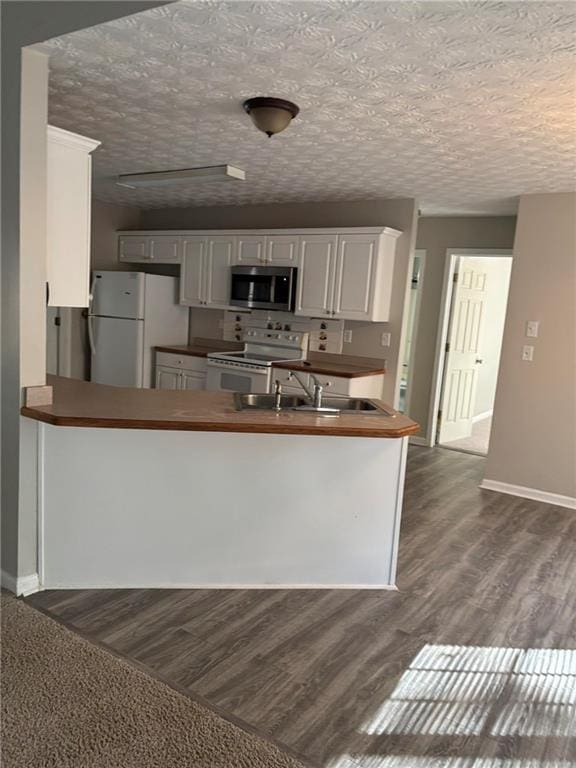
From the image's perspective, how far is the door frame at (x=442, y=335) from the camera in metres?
5.78

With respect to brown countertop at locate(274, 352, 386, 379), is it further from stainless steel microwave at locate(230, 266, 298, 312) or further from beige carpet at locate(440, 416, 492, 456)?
beige carpet at locate(440, 416, 492, 456)

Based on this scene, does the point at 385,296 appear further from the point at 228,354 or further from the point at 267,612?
the point at 267,612

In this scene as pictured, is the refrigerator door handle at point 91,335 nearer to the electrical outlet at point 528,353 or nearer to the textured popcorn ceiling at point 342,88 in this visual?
the textured popcorn ceiling at point 342,88

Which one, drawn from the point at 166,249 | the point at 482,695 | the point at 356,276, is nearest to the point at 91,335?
the point at 166,249

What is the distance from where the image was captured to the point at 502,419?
4.62 metres

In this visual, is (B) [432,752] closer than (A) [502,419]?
Yes

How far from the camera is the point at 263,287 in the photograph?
5277mm

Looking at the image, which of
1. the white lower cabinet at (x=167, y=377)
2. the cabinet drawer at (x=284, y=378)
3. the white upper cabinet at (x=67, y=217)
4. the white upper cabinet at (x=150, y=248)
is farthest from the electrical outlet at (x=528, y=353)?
the white upper cabinet at (x=150, y=248)

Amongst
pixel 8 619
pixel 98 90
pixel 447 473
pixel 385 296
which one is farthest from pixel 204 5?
pixel 447 473

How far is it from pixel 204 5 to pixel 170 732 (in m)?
2.39

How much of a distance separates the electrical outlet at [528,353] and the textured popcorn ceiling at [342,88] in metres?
1.17

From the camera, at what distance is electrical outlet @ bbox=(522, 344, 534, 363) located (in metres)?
4.46

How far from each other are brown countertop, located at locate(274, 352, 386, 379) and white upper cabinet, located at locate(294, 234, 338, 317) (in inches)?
18.4

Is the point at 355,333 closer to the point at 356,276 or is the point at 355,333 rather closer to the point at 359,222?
the point at 356,276
